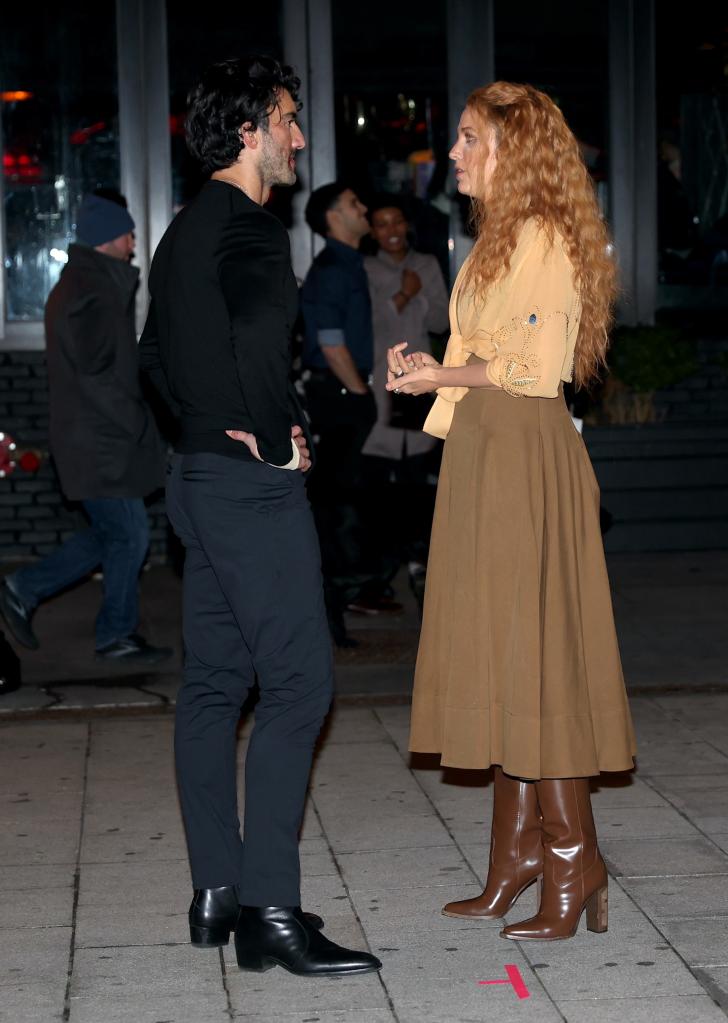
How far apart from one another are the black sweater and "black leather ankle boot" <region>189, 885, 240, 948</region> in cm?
115

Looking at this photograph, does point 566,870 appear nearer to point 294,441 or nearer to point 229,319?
point 294,441

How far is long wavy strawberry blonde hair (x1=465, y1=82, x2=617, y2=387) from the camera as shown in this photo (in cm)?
412

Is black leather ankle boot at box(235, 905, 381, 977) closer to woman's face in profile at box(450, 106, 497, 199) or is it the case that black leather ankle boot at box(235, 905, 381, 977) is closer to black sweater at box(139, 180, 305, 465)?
black sweater at box(139, 180, 305, 465)

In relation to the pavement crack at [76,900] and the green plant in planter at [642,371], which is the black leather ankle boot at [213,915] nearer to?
the pavement crack at [76,900]

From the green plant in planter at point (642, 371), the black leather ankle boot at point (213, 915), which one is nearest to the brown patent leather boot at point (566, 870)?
the black leather ankle boot at point (213, 915)

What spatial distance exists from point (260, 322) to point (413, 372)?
0.55 metres

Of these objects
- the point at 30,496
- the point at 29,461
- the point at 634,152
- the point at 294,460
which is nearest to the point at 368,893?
the point at 294,460

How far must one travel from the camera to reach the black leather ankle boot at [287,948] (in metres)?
4.00

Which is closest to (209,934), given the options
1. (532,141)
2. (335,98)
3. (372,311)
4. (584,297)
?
(584,297)

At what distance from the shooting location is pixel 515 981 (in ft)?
13.0

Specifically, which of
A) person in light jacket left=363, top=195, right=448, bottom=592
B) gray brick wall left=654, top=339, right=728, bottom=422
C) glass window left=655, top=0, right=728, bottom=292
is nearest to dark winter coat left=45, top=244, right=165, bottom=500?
person in light jacket left=363, top=195, right=448, bottom=592

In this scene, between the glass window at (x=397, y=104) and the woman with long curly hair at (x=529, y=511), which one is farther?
the glass window at (x=397, y=104)

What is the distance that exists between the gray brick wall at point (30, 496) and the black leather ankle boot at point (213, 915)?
713 centimetres

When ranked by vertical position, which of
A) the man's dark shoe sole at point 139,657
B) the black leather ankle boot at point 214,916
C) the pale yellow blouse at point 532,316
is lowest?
the man's dark shoe sole at point 139,657
